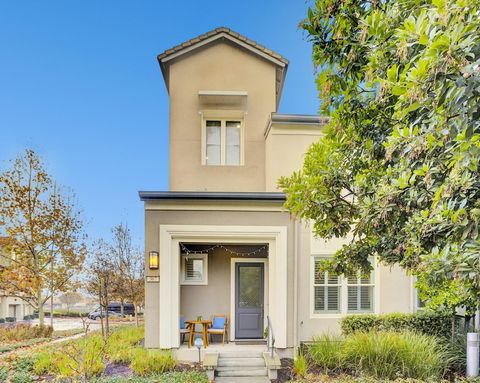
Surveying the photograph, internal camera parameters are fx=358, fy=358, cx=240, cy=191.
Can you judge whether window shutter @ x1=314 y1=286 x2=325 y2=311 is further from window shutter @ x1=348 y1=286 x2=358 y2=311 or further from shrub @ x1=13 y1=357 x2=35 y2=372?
shrub @ x1=13 y1=357 x2=35 y2=372

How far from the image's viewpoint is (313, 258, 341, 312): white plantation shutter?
1050 centimetres

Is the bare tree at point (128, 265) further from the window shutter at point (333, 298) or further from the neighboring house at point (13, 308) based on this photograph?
the neighboring house at point (13, 308)

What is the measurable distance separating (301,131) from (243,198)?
3.70 metres

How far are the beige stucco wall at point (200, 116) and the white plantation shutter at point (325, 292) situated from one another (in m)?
3.62

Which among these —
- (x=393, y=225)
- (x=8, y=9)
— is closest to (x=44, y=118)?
(x=8, y=9)

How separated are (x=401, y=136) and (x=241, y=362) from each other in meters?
7.19

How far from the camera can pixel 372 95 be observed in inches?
215

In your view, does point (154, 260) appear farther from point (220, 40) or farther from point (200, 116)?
point (220, 40)

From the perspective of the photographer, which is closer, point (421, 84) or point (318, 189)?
point (421, 84)

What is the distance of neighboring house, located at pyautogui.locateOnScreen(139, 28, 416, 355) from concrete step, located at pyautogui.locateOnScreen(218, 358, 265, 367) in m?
0.72

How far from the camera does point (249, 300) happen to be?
11.5 m

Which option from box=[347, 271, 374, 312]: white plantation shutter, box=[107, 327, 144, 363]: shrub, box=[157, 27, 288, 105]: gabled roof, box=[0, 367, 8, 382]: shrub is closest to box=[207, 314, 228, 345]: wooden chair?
Answer: box=[107, 327, 144, 363]: shrub

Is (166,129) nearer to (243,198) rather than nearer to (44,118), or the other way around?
(243,198)

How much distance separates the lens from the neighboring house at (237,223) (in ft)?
31.1
